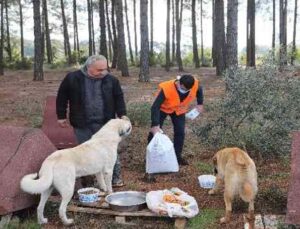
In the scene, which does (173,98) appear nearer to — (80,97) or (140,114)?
(80,97)

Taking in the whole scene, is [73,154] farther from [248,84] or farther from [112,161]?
[248,84]

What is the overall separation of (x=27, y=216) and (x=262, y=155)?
4414 mm

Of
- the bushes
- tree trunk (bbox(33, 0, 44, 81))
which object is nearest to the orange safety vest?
the bushes

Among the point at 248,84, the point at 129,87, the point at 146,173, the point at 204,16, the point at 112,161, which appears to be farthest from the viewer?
the point at 204,16

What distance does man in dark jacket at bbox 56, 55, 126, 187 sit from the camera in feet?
23.5

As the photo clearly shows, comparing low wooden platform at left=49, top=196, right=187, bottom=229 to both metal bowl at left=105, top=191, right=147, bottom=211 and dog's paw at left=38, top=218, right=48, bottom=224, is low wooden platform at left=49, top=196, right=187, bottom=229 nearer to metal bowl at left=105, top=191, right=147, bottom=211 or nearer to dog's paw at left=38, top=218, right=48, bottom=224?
metal bowl at left=105, top=191, right=147, bottom=211

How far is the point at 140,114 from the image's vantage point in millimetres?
12242

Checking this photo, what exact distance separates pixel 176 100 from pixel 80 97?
173 centimetres

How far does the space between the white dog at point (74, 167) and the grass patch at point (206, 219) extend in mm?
1312

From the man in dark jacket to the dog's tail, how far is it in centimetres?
148

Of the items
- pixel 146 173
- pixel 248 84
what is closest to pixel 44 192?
pixel 146 173

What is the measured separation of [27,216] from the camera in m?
6.37

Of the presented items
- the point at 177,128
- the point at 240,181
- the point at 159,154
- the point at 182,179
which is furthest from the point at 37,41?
the point at 240,181

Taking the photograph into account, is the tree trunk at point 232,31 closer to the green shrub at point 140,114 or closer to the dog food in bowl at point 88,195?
the green shrub at point 140,114
